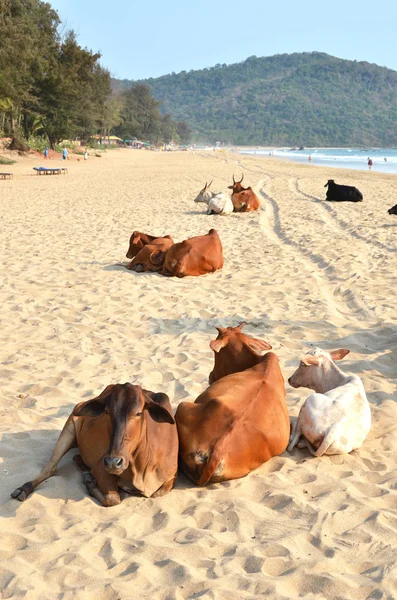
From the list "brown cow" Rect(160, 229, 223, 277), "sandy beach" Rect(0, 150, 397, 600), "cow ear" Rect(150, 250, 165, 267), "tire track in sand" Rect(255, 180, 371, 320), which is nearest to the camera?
"sandy beach" Rect(0, 150, 397, 600)

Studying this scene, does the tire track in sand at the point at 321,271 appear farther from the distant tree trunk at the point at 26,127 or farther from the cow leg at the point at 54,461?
the distant tree trunk at the point at 26,127

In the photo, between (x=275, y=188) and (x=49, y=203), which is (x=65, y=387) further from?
(x=275, y=188)

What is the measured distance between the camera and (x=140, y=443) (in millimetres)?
4016

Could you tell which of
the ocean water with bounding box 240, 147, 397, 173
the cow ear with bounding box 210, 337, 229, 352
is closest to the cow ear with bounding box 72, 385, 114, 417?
the cow ear with bounding box 210, 337, 229, 352

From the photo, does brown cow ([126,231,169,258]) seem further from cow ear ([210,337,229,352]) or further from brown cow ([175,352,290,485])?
brown cow ([175,352,290,485])

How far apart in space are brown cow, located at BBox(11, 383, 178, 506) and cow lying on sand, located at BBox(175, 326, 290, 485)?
15cm

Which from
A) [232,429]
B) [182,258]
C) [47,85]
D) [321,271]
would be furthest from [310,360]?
[47,85]

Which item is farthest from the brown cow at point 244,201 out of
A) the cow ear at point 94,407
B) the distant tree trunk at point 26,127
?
the distant tree trunk at point 26,127

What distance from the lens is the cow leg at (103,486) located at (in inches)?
159

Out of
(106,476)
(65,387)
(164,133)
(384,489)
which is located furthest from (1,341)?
(164,133)

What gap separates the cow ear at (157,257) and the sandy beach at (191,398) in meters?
0.25

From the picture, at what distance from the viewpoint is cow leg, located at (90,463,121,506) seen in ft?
13.2

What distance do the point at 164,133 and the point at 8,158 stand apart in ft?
Answer: 380

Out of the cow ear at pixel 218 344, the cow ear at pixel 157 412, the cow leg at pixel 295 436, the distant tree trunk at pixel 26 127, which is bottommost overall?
the cow leg at pixel 295 436
